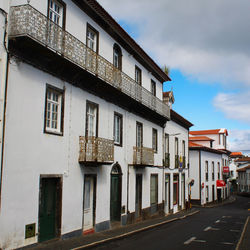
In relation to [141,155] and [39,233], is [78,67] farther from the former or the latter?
[141,155]

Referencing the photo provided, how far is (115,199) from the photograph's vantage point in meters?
16.1

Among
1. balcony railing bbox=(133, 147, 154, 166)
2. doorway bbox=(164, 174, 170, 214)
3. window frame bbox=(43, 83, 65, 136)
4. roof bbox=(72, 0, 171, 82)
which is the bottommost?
doorway bbox=(164, 174, 170, 214)

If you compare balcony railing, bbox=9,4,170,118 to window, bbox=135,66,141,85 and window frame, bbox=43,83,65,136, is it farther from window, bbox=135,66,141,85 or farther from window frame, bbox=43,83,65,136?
window, bbox=135,66,141,85

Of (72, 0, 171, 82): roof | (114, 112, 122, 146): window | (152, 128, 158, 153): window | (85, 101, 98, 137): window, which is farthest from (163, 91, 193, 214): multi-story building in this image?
(85, 101, 98, 137): window

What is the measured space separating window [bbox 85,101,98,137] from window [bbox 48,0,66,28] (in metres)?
3.45

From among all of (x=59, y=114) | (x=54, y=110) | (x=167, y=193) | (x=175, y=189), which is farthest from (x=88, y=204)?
(x=175, y=189)

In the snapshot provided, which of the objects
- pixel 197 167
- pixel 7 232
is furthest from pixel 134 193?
pixel 197 167

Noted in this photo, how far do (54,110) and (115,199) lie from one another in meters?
6.65

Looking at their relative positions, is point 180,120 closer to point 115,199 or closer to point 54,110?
point 115,199

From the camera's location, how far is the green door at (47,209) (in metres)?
10.5

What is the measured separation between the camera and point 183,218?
72.5ft

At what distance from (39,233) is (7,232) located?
1.58 m

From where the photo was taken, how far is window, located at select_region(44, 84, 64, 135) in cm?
1096

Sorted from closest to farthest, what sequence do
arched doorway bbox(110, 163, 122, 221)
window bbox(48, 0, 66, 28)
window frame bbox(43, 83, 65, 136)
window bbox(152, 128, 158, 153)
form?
window frame bbox(43, 83, 65, 136) < window bbox(48, 0, 66, 28) < arched doorway bbox(110, 163, 122, 221) < window bbox(152, 128, 158, 153)
